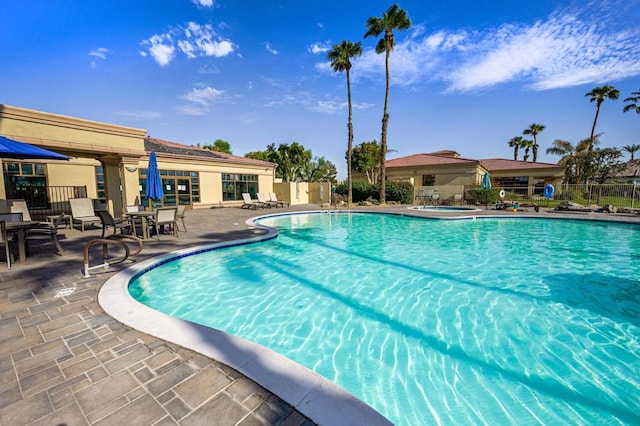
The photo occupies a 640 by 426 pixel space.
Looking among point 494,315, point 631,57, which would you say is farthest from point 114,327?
point 631,57

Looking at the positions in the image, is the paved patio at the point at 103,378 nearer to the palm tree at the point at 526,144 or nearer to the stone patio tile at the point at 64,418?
the stone patio tile at the point at 64,418

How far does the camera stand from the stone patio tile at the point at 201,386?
1833mm

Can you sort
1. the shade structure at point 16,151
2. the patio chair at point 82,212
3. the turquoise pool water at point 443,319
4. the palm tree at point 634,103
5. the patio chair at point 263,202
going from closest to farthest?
the turquoise pool water at point 443,319 < the shade structure at point 16,151 < the patio chair at point 82,212 < the patio chair at point 263,202 < the palm tree at point 634,103

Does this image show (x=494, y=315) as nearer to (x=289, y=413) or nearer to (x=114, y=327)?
(x=289, y=413)

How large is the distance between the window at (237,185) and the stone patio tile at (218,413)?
2071 cm

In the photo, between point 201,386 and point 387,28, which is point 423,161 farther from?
point 201,386

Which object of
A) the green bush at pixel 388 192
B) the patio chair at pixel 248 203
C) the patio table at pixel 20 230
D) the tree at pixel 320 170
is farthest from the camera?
the tree at pixel 320 170

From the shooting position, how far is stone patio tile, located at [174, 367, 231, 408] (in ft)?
6.01

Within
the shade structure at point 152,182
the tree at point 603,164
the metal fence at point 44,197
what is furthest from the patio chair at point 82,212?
the tree at point 603,164

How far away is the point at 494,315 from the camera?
4176mm

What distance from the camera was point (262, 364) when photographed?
7.20 feet

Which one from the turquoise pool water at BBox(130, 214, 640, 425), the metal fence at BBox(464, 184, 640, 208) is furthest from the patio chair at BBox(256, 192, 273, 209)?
the metal fence at BBox(464, 184, 640, 208)

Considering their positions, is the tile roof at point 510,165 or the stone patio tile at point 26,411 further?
the tile roof at point 510,165

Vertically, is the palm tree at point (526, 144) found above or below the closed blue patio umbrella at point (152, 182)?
above
